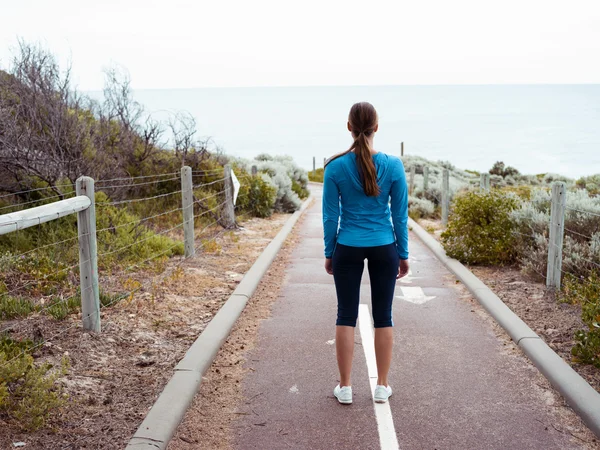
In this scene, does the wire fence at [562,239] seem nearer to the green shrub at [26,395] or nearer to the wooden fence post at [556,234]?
the wooden fence post at [556,234]

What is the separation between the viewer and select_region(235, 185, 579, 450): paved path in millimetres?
4211

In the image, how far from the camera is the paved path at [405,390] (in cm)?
421

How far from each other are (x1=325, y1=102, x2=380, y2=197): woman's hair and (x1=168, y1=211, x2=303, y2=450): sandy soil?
194 cm

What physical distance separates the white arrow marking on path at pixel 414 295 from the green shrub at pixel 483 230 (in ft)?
5.24

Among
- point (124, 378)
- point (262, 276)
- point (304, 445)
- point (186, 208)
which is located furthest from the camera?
point (186, 208)

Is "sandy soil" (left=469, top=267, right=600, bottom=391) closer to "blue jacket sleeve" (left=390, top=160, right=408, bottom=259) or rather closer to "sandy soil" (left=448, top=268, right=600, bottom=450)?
"sandy soil" (left=448, top=268, right=600, bottom=450)

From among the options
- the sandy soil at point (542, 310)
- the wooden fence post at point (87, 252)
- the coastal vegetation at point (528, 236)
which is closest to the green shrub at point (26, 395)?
the wooden fence post at point (87, 252)

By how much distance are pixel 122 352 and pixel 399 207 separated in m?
2.92

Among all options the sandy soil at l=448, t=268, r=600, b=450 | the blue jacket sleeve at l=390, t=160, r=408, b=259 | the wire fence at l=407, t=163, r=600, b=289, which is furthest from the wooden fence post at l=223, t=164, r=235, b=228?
the blue jacket sleeve at l=390, t=160, r=408, b=259

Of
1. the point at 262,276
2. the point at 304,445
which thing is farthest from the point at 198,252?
the point at 304,445

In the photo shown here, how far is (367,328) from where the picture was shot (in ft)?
22.0

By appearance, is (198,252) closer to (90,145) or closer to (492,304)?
(90,145)

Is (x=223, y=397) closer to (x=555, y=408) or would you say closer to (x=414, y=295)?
(x=555, y=408)

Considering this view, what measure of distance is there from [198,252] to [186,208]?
3.50 feet
